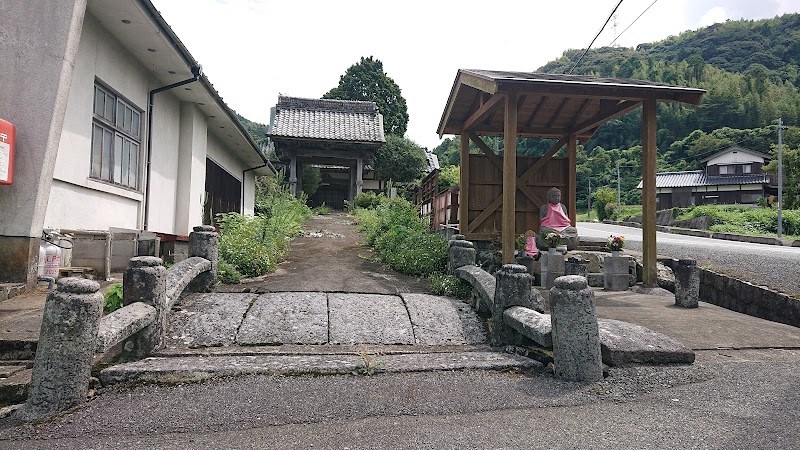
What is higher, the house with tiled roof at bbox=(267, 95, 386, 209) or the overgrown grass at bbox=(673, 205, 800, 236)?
the house with tiled roof at bbox=(267, 95, 386, 209)

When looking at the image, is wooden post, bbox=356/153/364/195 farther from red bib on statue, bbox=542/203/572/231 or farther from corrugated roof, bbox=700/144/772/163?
corrugated roof, bbox=700/144/772/163

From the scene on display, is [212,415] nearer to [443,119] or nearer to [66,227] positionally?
[66,227]

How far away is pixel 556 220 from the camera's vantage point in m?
8.47

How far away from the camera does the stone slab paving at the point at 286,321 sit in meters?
4.59

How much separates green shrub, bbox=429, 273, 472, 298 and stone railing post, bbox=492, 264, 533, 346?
4.12 feet

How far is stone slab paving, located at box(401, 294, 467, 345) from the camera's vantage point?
192 inches

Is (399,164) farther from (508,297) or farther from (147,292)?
(147,292)

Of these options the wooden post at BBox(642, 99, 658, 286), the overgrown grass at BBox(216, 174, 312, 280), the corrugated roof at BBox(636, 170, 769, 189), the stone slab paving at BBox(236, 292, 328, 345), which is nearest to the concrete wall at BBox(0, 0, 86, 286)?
the overgrown grass at BBox(216, 174, 312, 280)

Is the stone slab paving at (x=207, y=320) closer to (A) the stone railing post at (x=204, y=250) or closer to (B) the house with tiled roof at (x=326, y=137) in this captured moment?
(A) the stone railing post at (x=204, y=250)

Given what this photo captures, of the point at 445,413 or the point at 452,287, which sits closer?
the point at 445,413

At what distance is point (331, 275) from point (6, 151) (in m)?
3.97

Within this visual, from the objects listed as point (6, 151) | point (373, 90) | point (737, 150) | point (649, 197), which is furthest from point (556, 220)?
point (737, 150)

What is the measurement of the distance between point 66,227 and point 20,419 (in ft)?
12.3

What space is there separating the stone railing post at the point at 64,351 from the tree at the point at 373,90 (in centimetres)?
3425
